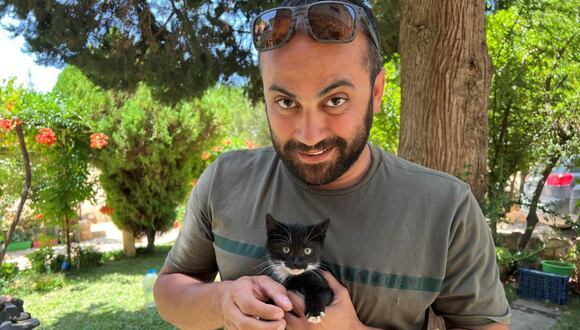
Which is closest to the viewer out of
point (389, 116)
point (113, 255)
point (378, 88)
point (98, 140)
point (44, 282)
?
point (378, 88)

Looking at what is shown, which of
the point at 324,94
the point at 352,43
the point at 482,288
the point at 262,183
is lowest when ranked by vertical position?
the point at 482,288

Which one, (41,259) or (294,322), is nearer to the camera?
(294,322)

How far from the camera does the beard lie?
1.40 m

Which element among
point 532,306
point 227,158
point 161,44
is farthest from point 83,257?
point 227,158

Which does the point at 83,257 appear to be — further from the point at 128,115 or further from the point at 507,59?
the point at 507,59

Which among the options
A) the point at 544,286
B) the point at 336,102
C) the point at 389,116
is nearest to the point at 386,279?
the point at 336,102

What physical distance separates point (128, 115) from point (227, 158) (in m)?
9.63

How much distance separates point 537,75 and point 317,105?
7.94 metres

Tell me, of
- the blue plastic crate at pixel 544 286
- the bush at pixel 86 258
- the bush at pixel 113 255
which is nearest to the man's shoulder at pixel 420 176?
the blue plastic crate at pixel 544 286

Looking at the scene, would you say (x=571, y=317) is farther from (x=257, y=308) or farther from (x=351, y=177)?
(x=257, y=308)

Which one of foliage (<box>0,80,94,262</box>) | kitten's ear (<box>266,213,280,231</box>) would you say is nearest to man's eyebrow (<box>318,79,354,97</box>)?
kitten's ear (<box>266,213,280,231</box>)

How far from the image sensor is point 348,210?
57.2 inches

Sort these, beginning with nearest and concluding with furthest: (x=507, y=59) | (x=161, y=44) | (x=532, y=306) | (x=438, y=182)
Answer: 1. (x=438, y=182)
2. (x=161, y=44)
3. (x=532, y=306)
4. (x=507, y=59)

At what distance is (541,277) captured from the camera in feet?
22.2
